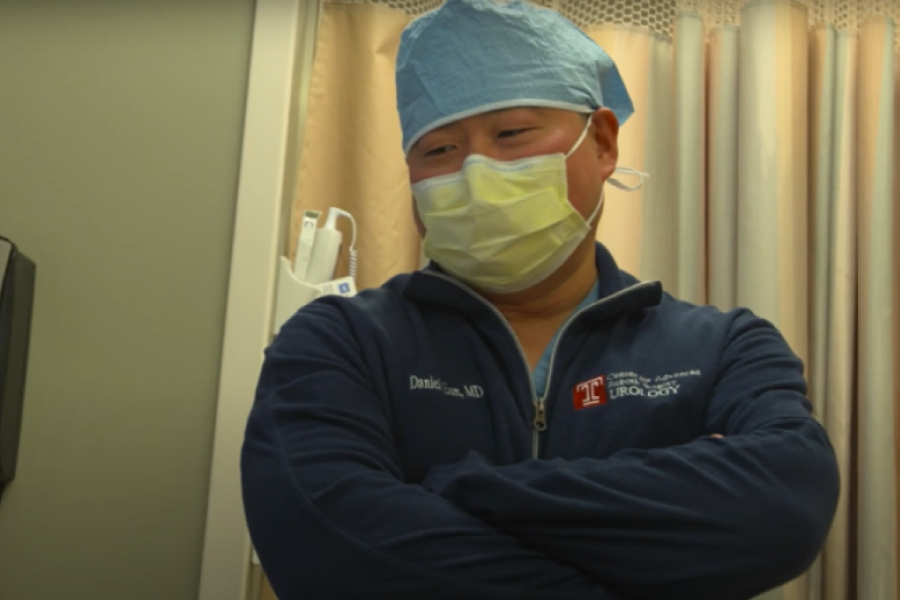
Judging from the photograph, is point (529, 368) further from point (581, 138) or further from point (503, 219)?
point (581, 138)

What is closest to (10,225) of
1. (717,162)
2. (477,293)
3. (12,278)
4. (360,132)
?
(12,278)

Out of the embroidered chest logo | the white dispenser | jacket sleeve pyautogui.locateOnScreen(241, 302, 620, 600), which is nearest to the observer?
jacket sleeve pyautogui.locateOnScreen(241, 302, 620, 600)

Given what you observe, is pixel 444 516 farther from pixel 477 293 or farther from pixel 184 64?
pixel 184 64

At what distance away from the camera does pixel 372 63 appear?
1.75m

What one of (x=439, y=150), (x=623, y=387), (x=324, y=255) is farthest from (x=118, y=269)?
(x=623, y=387)

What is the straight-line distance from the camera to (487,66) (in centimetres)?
104

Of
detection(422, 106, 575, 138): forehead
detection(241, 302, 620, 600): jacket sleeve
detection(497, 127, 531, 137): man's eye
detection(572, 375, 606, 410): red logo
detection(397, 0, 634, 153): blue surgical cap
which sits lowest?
detection(241, 302, 620, 600): jacket sleeve

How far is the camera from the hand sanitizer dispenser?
5.11ft

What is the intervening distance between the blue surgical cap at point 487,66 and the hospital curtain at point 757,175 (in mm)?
615

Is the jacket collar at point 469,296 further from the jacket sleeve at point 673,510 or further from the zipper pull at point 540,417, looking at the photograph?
the jacket sleeve at point 673,510

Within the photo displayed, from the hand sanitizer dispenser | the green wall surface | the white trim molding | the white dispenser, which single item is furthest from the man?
the hand sanitizer dispenser

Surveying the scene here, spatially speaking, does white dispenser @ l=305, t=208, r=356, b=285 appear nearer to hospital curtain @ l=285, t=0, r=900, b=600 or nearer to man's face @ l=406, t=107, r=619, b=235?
hospital curtain @ l=285, t=0, r=900, b=600

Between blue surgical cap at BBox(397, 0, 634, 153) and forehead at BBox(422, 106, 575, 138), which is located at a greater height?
blue surgical cap at BBox(397, 0, 634, 153)

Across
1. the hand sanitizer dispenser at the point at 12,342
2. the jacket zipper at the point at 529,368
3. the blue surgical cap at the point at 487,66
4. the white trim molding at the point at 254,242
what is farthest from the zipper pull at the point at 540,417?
the hand sanitizer dispenser at the point at 12,342
